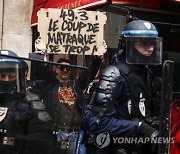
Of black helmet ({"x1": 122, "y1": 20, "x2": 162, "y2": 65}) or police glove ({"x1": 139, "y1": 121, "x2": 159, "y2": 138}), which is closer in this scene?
police glove ({"x1": 139, "y1": 121, "x2": 159, "y2": 138})

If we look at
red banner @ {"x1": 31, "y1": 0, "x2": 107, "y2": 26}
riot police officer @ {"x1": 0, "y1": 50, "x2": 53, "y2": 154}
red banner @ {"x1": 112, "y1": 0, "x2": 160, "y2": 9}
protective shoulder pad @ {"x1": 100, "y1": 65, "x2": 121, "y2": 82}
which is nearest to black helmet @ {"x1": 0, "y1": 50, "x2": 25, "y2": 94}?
riot police officer @ {"x1": 0, "y1": 50, "x2": 53, "y2": 154}

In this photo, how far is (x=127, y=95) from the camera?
3.43 meters

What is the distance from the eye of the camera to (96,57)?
218 inches

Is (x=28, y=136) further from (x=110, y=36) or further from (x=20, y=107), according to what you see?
(x=110, y=36)

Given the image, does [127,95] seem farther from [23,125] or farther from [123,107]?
[23,125]

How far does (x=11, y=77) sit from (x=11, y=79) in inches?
0.6

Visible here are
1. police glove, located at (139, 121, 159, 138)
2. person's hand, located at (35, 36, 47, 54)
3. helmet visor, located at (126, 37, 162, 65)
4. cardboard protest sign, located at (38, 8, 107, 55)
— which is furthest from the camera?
person's hand, located at (35, 36, 47, 54)

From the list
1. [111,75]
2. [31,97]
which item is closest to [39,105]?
[31,97]

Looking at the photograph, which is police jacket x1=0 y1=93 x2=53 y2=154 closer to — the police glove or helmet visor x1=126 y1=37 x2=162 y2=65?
the police glove

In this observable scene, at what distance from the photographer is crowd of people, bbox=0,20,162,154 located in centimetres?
281

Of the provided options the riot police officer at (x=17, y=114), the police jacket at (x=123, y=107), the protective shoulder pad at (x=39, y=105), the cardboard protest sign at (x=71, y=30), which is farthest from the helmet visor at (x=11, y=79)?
the cardboard protest sign at (x=71, y=30)

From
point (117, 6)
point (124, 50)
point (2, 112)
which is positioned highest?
point (117, 6)

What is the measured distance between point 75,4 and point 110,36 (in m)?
0.87

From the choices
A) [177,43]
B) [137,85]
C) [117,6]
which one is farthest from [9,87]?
[177,43]
